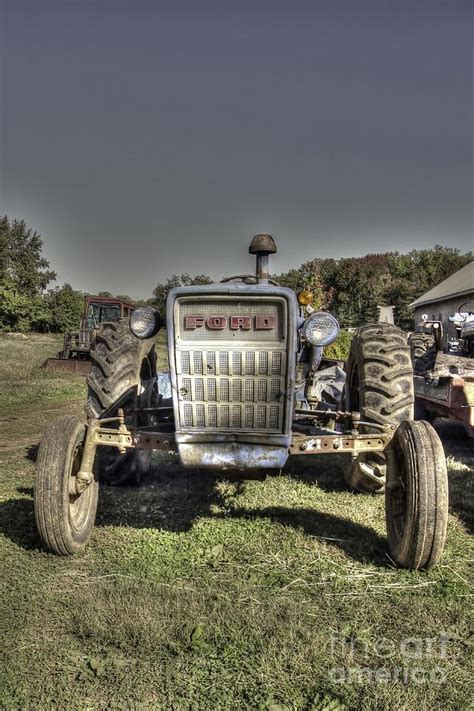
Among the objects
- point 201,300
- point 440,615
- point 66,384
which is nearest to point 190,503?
point 201,300

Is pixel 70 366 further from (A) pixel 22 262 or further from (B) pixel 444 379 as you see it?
(A) pixel 22 262

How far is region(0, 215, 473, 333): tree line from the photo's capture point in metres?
34.4

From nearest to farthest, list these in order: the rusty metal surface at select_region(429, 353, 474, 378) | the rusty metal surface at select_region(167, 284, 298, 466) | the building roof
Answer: the rusty metal surface at select_region(167, 284, 298, 466)
the rusty metal surface at select_region(429, 353, 474, 378)
the building roof

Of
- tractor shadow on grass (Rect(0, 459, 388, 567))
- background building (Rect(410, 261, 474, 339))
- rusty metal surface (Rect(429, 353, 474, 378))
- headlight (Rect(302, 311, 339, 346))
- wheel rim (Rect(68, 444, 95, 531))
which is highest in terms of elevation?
background building (Rect(410, 261, 474, 339))

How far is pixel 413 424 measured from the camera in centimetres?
345

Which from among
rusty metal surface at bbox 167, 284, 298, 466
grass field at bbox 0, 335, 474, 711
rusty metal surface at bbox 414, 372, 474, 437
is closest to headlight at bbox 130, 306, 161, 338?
rusty metal surface at bbox 167, 284, 298, 466

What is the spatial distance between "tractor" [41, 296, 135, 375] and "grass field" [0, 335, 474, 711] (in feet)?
38.8

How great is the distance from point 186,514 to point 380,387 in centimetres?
172

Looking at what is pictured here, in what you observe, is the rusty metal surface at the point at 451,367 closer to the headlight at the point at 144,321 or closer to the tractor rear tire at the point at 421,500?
the tractor rear tire at the point at 421,500

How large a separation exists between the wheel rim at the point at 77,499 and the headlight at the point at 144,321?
0.83 meters

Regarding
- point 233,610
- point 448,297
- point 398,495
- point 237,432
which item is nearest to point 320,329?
point 237,432

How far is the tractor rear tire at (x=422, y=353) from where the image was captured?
7547mm

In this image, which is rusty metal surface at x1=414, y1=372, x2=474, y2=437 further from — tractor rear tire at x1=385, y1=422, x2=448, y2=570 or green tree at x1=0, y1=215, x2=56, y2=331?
green tree at x1=0, y1=215, x2=56, y2=331

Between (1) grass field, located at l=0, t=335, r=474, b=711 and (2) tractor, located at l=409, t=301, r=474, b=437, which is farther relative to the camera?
(2) tractor, located at l=409, t=301, r=474, b=437
